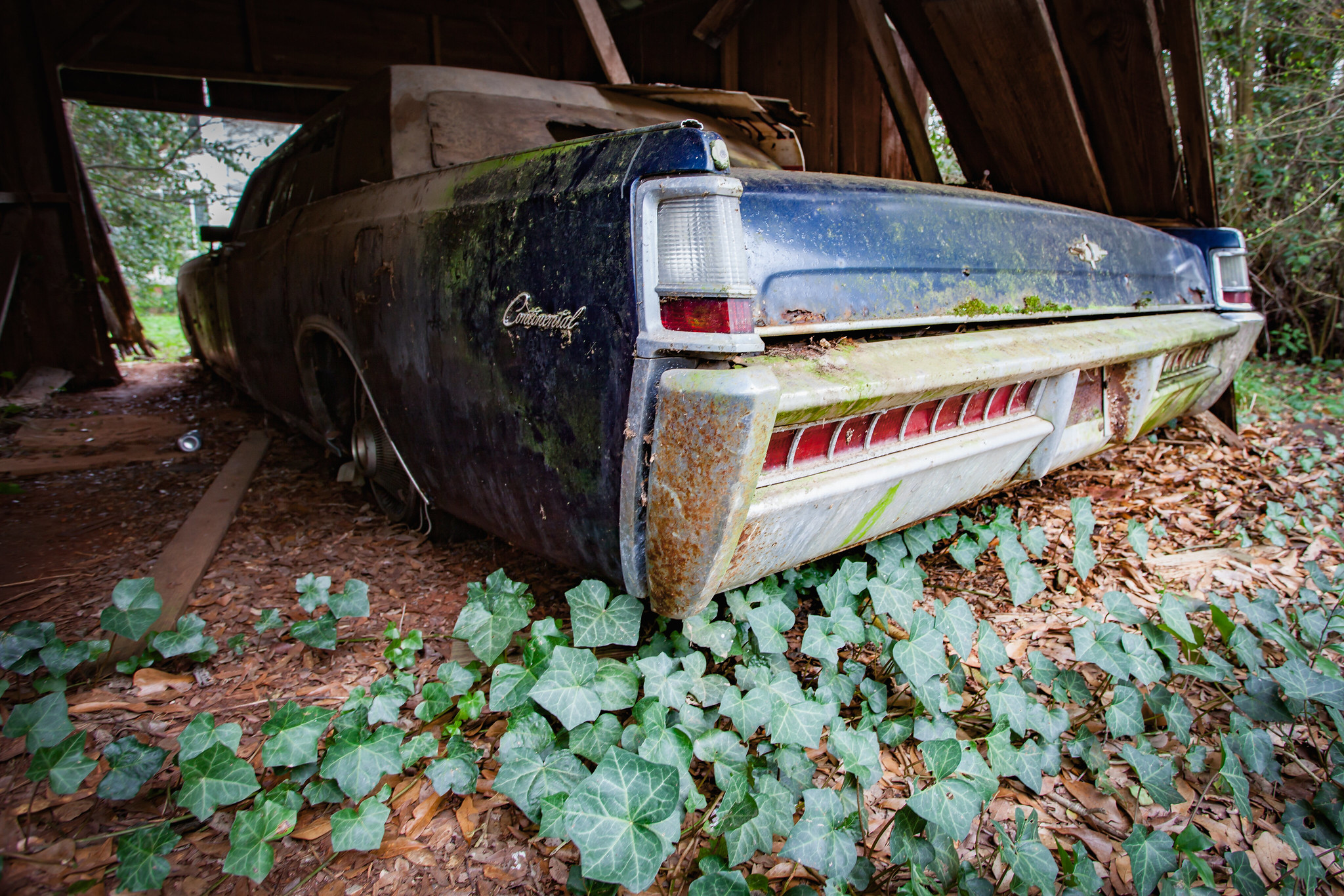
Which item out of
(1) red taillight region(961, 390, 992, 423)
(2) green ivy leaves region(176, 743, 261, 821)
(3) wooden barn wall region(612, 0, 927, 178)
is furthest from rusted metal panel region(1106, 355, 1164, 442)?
(3) wooden barn wall region(612, 0, 927, 178)

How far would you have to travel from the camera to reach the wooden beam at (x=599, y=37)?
3369 millimetres

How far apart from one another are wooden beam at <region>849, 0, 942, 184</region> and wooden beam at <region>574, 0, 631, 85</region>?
141cm

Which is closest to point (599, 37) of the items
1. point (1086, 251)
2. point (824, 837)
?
point (1086, 251)

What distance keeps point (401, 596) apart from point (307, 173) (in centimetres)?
195

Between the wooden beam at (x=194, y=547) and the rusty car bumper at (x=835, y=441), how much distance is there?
144 cm

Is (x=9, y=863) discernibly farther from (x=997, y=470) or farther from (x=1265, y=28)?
(x=1265, y=28)

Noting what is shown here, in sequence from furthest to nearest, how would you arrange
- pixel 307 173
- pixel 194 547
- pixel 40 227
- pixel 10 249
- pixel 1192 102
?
pixel 40 227
pixel 10 249
pixel 1192 102
pixel 307 173
pixel 194 547

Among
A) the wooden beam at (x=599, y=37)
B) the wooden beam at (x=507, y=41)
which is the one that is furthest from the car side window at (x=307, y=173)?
the wooden beam at (x=507, y=41)

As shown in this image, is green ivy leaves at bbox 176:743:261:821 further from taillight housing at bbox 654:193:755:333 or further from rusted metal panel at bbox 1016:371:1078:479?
rusted metal panel at bbox 1016:371:1078:479

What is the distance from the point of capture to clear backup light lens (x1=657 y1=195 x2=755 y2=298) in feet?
3.92

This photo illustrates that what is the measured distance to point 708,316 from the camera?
1.21 meters

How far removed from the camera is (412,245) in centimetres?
179

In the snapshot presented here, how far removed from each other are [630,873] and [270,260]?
2.75 m

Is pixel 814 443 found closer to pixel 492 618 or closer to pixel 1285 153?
pixel 492 618
